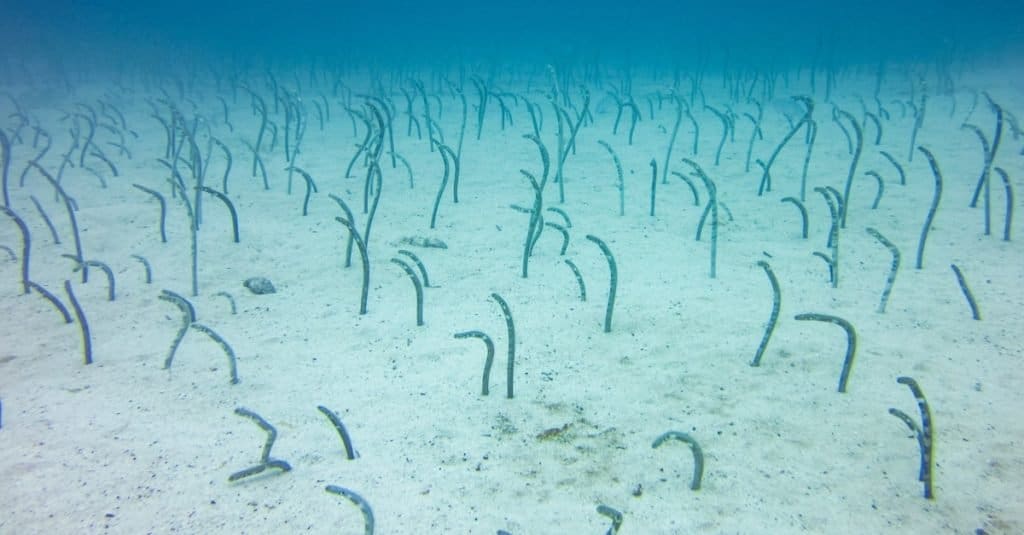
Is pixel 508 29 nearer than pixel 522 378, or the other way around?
pixel 522 378

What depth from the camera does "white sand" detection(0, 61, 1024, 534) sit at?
285cm

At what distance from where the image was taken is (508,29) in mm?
101500

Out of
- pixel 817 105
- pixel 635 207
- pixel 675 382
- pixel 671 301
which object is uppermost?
pixel 817 105

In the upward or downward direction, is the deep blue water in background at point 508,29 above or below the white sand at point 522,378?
above

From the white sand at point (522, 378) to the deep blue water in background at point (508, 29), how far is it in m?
20.4

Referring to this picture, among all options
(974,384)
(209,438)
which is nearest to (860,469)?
(974,384)

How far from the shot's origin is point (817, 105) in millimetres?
17328

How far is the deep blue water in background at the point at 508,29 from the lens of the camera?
40438mm

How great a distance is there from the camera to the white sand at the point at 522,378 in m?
2.85

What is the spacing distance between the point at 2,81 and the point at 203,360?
1215 inches

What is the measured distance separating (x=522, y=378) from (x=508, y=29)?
10868 centimetres

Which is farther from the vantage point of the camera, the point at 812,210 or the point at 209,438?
the point at 812,210

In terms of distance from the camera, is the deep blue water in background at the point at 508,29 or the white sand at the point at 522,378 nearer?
the white sand at the point at 522,378

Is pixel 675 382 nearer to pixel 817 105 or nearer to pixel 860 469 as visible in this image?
pixel 860 469
